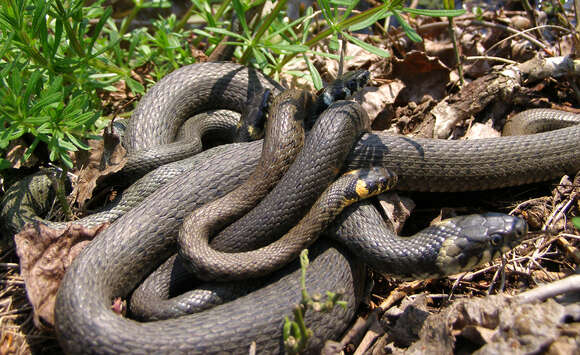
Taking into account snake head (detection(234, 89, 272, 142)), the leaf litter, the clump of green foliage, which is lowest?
the leaf litter

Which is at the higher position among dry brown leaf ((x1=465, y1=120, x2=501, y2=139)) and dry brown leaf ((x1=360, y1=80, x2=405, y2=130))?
dry brown leaf ((x1=360, y1=80, x2=405, y2=130))

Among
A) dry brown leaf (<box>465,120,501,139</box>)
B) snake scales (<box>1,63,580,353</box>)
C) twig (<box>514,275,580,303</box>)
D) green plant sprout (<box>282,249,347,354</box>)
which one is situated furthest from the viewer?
dry brown leaf (<box>465,120,501,139</box>)

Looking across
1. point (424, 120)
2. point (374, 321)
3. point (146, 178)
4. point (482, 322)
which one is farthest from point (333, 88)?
point (482, 322)

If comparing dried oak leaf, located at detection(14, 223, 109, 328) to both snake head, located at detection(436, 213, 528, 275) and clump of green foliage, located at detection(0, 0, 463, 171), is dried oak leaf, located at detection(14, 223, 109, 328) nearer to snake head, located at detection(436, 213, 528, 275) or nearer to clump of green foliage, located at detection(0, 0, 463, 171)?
clump of green foliage, located at detection(0, 0, 463, 171)

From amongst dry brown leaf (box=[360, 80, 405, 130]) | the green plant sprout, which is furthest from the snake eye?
dry brown leaf (box=[360, 80, 405, 130])

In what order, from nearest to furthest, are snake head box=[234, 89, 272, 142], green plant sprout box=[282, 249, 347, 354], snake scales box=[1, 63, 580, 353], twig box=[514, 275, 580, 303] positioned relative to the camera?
green plant sprout box=[282, 249, 347, 354] < twig box=[514, 275, 580, 303] < snake scales box=[1, 63, 580, 353] < snake head box=[234, 89, 272, 142]

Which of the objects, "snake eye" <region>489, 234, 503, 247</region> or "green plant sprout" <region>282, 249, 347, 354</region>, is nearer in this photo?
"green plant sprout" <region>282, 249, 347, 354</region>

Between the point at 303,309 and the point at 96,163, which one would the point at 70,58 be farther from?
the point at 303,309

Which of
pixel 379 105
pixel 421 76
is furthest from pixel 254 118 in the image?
pixel 421 76
